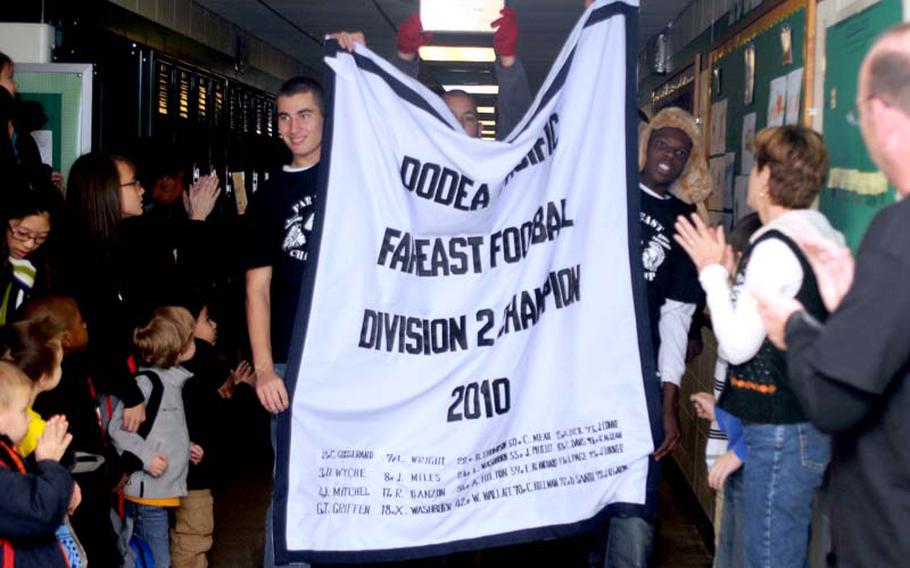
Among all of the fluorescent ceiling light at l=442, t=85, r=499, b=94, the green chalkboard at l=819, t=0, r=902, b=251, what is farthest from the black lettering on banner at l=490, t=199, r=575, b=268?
the fluorescent ceiling light at l=442, t=85, r=499, b=94

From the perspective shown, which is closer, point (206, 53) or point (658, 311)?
point (658, 311)

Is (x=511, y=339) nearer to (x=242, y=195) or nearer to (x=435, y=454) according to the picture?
(x=435, y=454)

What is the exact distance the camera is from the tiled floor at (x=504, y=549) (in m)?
4.90

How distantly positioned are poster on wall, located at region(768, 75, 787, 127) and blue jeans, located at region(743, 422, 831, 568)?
154 cm

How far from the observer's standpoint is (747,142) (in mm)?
4844

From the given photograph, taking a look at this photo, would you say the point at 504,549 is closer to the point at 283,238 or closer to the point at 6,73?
the point at 283,238

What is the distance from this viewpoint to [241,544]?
515cm

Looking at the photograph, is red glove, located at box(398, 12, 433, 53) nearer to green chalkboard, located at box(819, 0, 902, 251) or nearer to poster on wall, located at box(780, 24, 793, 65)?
poster on wall, located at box(780, 24, 793, 65)

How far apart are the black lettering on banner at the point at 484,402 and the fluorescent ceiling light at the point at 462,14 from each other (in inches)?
140

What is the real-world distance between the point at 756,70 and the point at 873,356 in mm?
3164

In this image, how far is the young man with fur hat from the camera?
138 inches

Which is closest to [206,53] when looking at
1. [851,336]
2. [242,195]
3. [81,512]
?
[242,195]

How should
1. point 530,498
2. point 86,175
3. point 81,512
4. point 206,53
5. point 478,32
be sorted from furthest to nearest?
point 206,53
point 478,32
point 86,175
point 81,512
point 530,498

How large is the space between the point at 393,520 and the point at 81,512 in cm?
105
